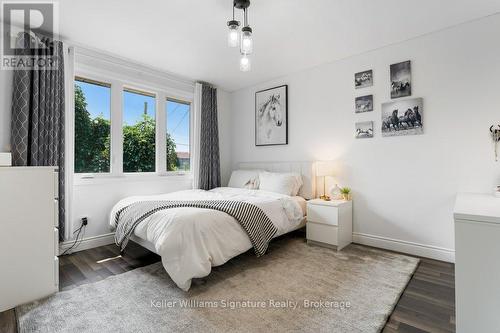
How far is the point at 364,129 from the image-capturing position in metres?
3.12

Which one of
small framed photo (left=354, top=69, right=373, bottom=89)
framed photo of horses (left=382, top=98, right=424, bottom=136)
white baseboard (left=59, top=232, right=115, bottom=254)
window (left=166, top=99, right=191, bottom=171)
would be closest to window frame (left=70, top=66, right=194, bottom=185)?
window (left=166, top=99, right=191, bottom=171)

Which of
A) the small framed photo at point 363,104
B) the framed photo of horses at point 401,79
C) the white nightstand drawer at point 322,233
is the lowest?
the white nightstand drawer at point 322,233

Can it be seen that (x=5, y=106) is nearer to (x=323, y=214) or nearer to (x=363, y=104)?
(x=323, y=214)

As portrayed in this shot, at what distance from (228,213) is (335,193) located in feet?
5.47

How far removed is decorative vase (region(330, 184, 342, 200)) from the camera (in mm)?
3232

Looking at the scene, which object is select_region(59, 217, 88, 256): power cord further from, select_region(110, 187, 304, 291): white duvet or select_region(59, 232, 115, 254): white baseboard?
select_region(110, 187, 304, 291): white duvet

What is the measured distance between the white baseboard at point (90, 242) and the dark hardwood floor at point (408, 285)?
92mm

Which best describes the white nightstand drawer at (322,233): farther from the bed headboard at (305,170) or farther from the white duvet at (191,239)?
the white duvet at (191,239)

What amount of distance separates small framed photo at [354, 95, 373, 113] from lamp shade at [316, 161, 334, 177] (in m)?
0.79

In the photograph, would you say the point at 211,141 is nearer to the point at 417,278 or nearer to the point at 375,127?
the point at 375,127

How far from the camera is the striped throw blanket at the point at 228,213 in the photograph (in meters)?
2.31

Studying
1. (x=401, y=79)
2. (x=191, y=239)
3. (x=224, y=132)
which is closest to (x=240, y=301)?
(x=191, y=239)

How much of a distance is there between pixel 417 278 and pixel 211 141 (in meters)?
3.41

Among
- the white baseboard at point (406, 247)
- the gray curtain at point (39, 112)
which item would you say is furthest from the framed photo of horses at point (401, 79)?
the gray curtain at point (39, 112)
